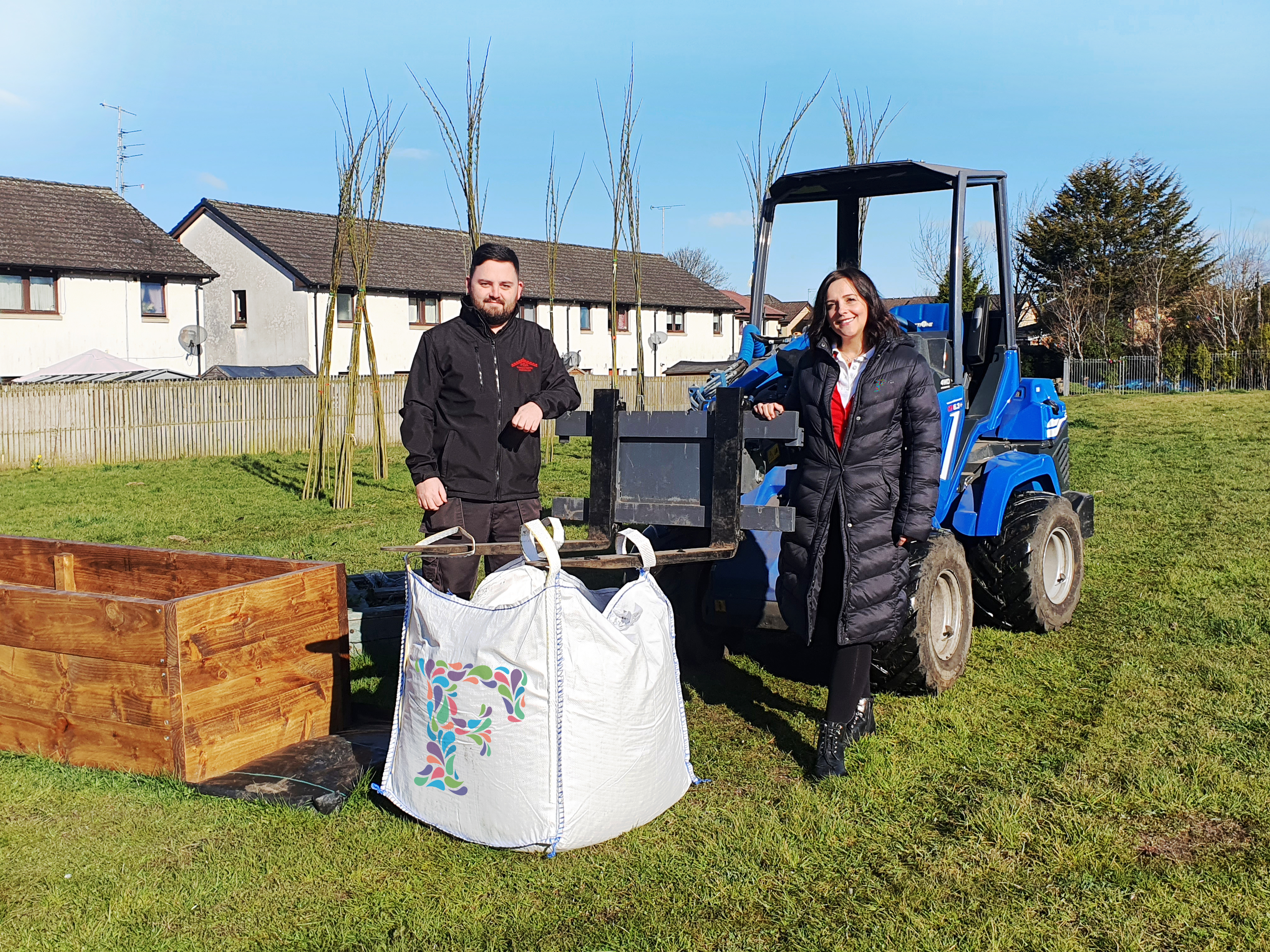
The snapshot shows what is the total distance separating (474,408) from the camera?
15.1ft

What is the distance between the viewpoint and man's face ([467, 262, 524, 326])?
451 cm

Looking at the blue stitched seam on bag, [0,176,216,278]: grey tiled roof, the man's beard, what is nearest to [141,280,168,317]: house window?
[0,176,216,278]: grey tiled roof

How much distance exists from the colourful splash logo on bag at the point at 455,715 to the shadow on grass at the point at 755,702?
149cm

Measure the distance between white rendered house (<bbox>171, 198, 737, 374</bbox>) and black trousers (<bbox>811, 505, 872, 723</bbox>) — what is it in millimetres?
29004

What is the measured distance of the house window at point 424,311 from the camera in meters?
37.4

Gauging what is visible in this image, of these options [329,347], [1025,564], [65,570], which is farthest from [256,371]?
[1025,564]

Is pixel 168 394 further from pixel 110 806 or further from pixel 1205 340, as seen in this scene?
pixel 1205 340

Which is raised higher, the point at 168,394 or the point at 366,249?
the point at 366,249

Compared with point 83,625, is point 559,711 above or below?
below

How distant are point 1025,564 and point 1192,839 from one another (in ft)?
8.81

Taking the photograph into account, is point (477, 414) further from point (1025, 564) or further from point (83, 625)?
point (1025, 564)

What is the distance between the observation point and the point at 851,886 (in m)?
3.43

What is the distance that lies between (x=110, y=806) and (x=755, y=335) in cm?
409

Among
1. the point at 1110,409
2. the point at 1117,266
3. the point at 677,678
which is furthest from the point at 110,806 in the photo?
the point at 1117,266
